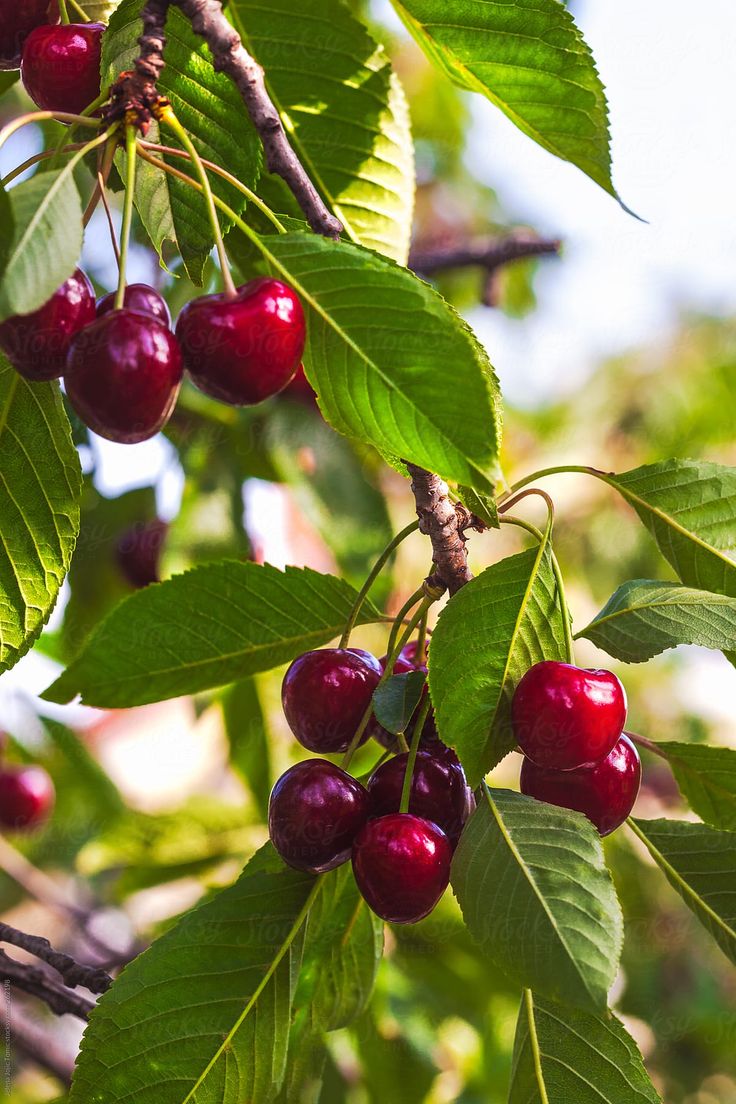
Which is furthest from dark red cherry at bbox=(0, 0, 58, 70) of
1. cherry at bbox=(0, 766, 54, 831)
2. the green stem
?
cherry at bbox=(0, 766, 54, 831)

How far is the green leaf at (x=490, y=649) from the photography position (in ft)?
2.80

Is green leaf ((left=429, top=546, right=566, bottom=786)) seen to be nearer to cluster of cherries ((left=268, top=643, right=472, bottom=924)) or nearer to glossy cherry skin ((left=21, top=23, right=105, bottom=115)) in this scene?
Answer: cluster of cherries ((left=268, top=643, right=472, bottom=924))

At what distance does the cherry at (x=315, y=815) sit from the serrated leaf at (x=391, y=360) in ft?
1.08

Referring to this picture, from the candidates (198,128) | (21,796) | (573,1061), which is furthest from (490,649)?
(21,796)

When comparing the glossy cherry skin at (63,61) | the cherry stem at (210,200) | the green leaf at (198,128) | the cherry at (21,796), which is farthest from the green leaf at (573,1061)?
the cherry at (21,796)

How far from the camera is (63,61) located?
0.90 metres

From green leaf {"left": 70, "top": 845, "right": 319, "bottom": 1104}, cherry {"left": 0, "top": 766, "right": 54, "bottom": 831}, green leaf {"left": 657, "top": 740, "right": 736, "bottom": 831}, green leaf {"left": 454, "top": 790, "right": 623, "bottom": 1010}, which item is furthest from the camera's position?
cherry {"left": 0, "top": 766, "right": 54, "bottom": 831}

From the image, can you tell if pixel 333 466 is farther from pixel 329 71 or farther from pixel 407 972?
pixel 407 972

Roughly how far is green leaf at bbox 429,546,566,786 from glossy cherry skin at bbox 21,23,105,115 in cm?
59

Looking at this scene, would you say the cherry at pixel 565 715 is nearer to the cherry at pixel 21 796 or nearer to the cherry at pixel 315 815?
the cherry at pixel 315 815

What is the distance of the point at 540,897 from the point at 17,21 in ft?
3.13

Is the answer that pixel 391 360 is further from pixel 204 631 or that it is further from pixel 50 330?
pixel 204 631

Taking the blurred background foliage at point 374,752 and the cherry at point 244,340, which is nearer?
the cherry at point 244,340

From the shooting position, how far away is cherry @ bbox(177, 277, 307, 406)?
28.3 inches
